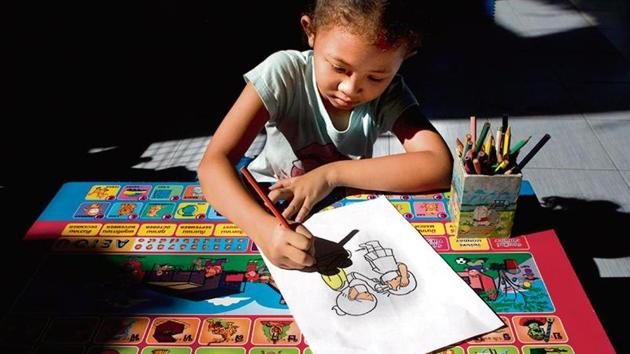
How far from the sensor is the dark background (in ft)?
7.02

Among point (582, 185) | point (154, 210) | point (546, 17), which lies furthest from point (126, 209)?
point (546, 17)

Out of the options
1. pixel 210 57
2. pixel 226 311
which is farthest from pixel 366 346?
pixel 210 57

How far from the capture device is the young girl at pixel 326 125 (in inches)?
37.7

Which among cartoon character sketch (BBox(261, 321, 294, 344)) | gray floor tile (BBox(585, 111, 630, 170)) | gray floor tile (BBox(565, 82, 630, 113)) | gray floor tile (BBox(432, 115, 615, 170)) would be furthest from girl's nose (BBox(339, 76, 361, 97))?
gray floor tile (BBox(565, 82, 630, 113))

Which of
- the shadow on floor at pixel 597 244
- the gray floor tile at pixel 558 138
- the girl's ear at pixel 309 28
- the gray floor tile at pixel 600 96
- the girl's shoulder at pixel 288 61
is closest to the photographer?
the girl's ear at pixel 309 28

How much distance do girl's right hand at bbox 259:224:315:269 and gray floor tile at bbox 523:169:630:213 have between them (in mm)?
1459

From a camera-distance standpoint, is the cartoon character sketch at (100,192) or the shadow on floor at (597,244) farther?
the shadow on floor at (597,244)

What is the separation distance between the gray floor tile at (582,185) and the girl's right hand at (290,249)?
1.46 meters

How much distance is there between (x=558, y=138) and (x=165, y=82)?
2.02m

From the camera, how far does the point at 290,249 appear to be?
2.74ft

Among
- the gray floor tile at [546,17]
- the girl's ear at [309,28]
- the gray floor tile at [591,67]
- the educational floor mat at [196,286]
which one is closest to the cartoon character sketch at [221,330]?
the educational floor mat at [196,286]

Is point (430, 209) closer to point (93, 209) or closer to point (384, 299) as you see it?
point (384, 299)

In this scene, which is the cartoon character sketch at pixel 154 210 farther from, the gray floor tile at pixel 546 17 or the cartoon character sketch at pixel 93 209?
the gray floor tile at pixel 546 17

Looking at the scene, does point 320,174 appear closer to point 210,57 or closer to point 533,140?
point 533,140
